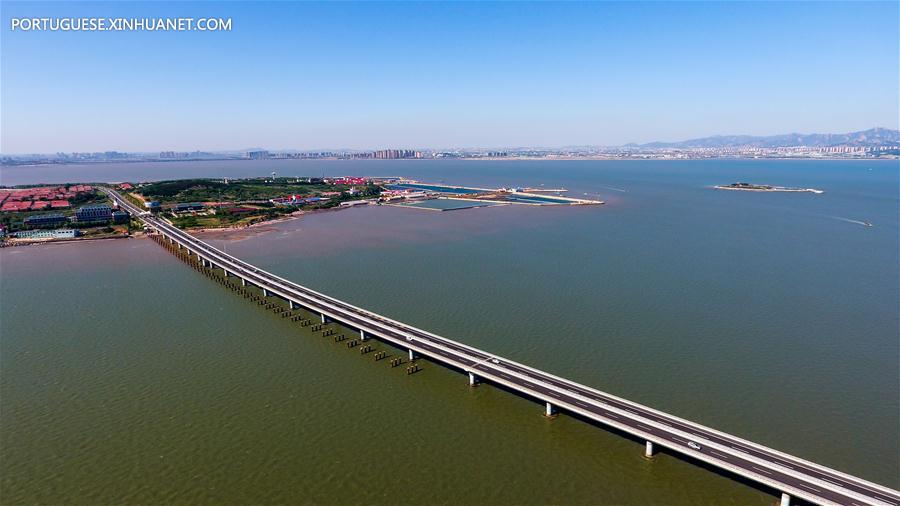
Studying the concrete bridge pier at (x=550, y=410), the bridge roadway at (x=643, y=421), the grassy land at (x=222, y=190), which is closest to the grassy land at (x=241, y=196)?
the grassy land at (x=222, y=190)

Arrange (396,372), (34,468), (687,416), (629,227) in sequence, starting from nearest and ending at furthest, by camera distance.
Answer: (34,468)
(687,416)
(396,372)
(629,227)

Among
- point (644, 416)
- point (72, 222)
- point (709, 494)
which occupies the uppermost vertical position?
point (72, 222)

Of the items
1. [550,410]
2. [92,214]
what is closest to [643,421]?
[550,410]

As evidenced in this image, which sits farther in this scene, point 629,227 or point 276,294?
point 629,227

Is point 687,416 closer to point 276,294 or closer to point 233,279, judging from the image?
point 276,294

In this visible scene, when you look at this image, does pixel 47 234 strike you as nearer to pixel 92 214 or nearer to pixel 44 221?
pixel 44 221

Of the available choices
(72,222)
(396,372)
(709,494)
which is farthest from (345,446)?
(72,222)

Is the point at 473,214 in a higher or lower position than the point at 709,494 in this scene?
higher

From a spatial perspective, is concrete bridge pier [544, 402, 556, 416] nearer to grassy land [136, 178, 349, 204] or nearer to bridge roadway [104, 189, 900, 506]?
bridge roadway [104, 189, 900, 506]
